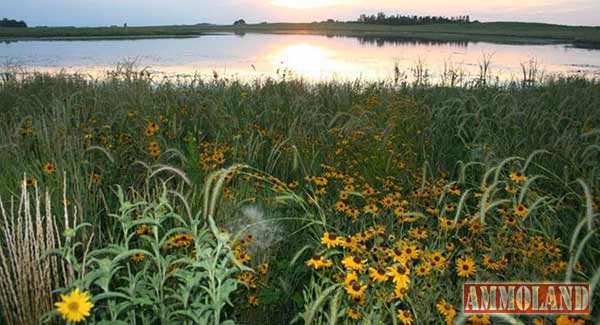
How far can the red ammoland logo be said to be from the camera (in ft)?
6.33

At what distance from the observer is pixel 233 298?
8.79 feet

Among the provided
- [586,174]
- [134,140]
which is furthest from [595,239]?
[134,140]

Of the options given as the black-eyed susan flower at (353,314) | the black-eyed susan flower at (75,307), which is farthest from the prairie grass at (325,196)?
the black-eyed susan flower at (75,307)

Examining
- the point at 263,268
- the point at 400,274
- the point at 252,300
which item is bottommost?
the point at 252,300

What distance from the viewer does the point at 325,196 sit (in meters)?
3.87

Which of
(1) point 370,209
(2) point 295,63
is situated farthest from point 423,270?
(2) point 295,63

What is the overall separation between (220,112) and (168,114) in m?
0.59

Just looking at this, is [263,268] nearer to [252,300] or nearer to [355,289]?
[252,300]

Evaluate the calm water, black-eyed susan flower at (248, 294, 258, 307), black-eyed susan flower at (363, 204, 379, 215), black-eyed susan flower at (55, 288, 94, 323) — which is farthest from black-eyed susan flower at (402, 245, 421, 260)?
the calm water

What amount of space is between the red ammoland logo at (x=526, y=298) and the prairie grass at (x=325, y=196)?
8cm

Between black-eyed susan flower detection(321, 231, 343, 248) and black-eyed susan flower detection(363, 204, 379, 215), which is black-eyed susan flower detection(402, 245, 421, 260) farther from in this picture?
black-eyed susan flower detection(363, 204, 379, 215)

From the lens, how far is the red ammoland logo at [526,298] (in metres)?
1.93

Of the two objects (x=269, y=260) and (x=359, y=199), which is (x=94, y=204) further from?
(x=359, y=199)

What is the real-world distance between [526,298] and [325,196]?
1.96m
